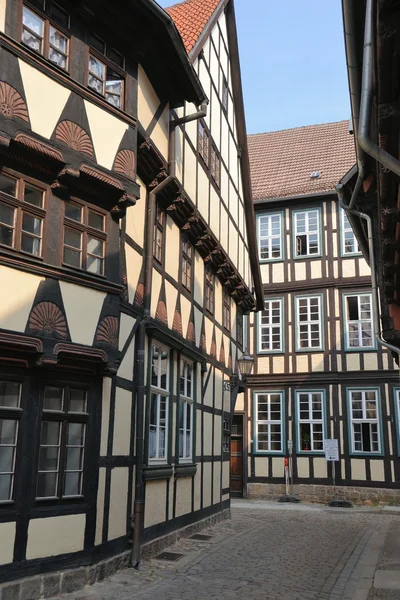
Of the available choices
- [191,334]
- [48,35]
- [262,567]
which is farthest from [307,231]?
[48,35]

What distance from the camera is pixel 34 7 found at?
7.53 meters

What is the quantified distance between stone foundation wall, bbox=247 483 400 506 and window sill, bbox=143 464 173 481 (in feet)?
38.8

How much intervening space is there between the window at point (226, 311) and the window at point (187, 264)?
3.43m

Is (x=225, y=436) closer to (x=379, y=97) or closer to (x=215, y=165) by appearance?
(x=215, y=165)

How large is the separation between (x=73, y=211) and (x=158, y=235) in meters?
3.05

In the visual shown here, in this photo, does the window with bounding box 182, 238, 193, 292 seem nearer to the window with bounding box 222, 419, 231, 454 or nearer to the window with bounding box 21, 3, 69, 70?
the window with bounding box 222, 419, 231, 454

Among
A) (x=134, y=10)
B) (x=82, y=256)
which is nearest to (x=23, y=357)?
(x=82, y=256)

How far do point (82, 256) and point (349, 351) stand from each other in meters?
15.6

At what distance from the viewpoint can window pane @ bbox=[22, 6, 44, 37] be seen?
7.44 m

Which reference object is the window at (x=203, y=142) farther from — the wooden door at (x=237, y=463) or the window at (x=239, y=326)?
the wooden door at (x=237, y=463)

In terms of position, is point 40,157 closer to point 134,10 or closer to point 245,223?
point 134,10

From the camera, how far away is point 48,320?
7270 millimetres

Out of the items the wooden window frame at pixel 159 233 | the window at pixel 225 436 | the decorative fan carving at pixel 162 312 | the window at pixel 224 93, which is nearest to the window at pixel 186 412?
the decorative fan carving at pixel 162 312

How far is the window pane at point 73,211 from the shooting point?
26.1 ft
